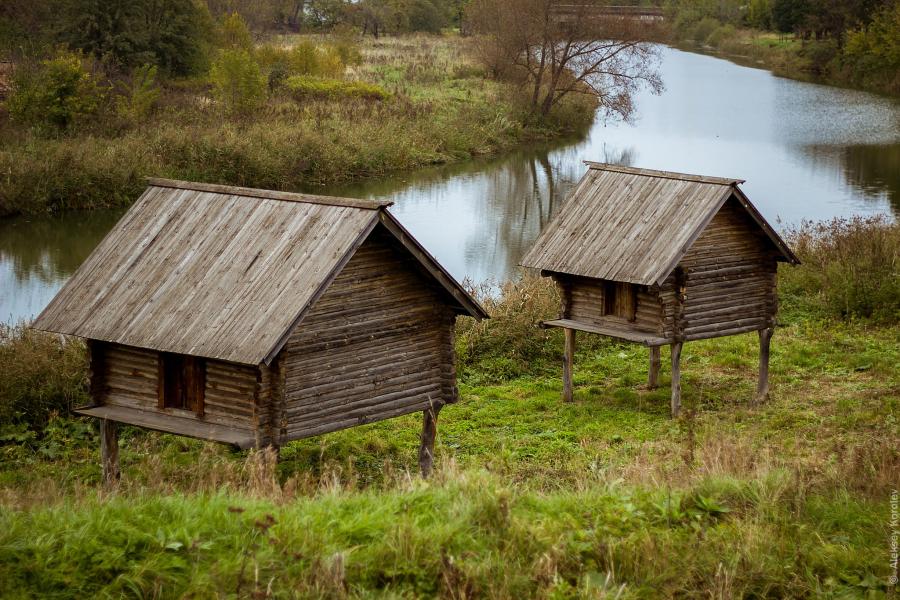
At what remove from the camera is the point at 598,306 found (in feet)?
57.3

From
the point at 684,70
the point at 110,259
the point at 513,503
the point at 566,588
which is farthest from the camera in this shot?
the point at 684,70

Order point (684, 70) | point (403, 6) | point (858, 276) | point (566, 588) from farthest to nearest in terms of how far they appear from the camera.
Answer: point (403, 6), point (684, 70), point (858, 276), point (566, 588)

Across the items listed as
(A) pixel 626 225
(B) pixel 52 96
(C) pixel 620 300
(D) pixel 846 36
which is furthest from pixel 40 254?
(D) pixel 846 36

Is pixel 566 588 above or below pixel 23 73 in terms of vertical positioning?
below

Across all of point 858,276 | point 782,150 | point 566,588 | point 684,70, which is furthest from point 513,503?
point 684,70

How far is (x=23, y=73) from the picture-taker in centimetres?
3900

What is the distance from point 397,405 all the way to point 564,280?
507cm

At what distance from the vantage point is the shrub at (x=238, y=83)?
147 ft

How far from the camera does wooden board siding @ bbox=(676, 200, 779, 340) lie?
55.9 ft

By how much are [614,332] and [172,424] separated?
733cm

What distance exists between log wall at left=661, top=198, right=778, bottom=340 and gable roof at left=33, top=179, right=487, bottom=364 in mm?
4877

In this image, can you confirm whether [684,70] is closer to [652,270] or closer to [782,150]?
[782,150]

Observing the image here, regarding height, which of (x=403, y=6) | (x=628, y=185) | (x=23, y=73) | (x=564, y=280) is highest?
(x=403, y=6)

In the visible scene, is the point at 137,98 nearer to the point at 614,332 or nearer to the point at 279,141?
the point at 279,141
